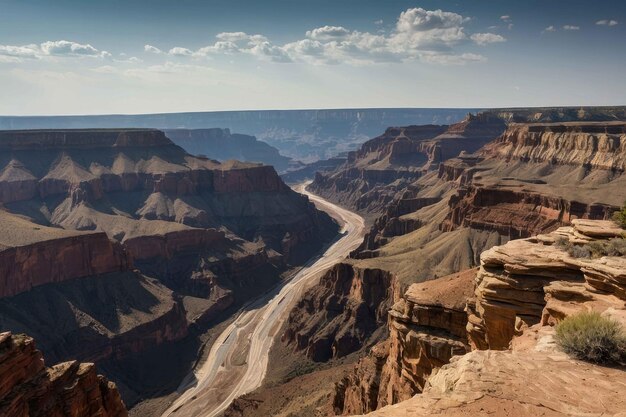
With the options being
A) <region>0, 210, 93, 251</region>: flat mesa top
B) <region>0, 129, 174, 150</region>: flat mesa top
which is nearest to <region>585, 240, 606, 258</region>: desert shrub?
<region>0, 210, 93, 251</region>: flat mesa top

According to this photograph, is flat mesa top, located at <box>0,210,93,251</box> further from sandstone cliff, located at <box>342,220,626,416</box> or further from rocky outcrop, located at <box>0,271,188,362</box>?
sandstone cliff, located at <box>342,220,626,416</box>

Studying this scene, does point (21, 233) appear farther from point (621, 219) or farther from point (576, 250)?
point (621, 219)

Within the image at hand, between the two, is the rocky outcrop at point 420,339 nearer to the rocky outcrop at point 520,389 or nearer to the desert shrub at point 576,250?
the desert shrub at point 576,250

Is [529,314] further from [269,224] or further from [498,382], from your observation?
[269,224]

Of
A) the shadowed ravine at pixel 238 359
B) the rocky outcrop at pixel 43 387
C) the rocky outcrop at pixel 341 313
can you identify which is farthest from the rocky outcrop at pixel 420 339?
the rocky outcrop at pixel 341 313

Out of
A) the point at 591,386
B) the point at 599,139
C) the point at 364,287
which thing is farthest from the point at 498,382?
the point at 599,139
